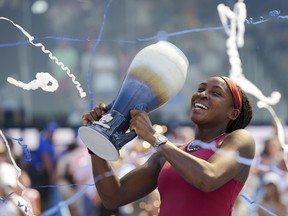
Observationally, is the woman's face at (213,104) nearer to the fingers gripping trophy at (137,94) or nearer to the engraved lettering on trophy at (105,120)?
the fingers gripping trophy at (137,94)

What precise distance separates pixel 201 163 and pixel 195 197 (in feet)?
0.58

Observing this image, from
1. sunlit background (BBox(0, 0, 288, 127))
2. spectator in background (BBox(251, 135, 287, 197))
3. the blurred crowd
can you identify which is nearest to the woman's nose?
the blurred crowd

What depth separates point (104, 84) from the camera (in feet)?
25.8

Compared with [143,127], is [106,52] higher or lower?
lower

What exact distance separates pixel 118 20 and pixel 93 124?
214 inches

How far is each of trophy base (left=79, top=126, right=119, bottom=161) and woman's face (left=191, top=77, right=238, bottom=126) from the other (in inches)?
12.7

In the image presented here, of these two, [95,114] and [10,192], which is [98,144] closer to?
[95,114]

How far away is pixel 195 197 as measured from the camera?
2732 millimetres

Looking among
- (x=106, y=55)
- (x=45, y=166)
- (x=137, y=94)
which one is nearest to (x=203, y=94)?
(x=137, y=94)

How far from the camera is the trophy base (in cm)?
262

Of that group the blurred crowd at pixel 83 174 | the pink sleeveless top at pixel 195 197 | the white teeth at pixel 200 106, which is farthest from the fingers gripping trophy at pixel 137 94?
the blurred crowd at pixel 83 174

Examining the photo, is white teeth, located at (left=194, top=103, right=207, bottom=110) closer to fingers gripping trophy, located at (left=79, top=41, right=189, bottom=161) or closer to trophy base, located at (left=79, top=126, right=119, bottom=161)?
fingers gripping trophy, located at (left=79, top=41, right=189, bottom=161)

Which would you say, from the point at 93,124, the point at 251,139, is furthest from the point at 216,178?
the point at 93,124

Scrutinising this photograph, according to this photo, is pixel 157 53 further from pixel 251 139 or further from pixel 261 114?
pixel 261 114
